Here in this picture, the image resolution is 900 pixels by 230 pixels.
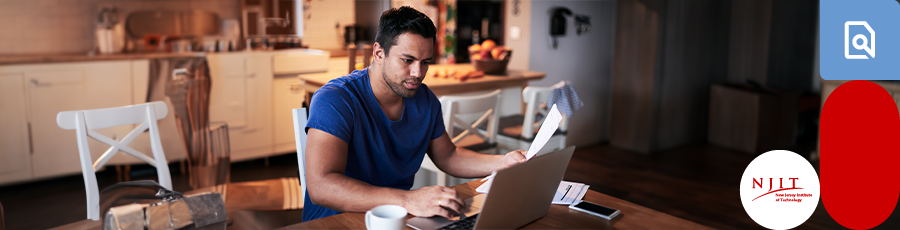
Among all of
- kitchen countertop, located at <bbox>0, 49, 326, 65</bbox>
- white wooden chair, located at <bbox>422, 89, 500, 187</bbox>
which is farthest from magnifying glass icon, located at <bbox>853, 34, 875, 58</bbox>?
kitchen countertop, located at <bbox>0, 49, 326, 65</bbox>

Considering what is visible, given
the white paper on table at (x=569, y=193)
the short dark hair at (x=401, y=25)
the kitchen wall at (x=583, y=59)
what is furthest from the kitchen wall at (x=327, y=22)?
the white paper on table at (x=569, y=193)

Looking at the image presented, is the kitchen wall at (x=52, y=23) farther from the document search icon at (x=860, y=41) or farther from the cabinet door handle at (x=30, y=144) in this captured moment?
the document search icon at (x=860, y=41)

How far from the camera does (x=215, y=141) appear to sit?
3.73 metres

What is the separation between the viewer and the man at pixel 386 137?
1385 mm

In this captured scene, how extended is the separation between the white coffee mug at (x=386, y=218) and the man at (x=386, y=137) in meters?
0.15

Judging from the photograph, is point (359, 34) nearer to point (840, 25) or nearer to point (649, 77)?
point (649, 77)

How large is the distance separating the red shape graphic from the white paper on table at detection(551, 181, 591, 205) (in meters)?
2.47

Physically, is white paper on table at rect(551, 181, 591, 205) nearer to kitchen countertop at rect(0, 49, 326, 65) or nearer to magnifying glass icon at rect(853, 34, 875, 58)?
kitchen countertop at rect(0, 49, 326, 65)

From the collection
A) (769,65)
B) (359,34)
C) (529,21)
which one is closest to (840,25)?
(769,65)

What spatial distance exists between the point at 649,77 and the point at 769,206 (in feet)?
7.93

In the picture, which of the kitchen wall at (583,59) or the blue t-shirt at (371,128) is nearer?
the blue t-shirt at (371,128)

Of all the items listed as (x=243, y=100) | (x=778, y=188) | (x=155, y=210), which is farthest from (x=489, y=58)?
(x=155, y=210)

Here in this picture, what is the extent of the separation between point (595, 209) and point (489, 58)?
227 cm

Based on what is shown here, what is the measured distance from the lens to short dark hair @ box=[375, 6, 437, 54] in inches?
60.6
